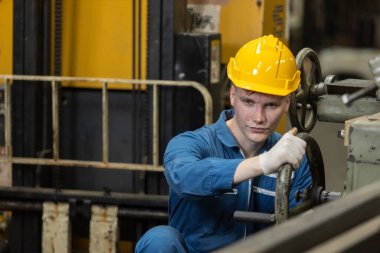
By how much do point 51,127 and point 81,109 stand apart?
0.68 feet

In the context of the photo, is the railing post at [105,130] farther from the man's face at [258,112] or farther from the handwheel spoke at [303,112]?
the man's face at [258,112]

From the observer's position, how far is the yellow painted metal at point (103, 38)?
590 centimetres

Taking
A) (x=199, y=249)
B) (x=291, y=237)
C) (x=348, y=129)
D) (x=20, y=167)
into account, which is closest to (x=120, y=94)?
(x=20, y=167)

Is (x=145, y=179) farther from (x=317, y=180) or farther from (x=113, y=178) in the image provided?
(x=317, y=180)

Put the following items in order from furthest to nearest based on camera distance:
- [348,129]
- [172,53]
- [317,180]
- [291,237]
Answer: [172,53], [317,180], [348,129], [291,237]

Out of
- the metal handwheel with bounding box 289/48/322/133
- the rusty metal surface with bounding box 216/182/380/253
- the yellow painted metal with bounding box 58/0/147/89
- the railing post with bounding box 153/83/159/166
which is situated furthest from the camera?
the yellow painted metal with bounding box 58/0/147/89

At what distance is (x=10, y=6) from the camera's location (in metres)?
5.98

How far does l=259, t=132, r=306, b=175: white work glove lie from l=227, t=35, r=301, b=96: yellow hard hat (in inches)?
19.2

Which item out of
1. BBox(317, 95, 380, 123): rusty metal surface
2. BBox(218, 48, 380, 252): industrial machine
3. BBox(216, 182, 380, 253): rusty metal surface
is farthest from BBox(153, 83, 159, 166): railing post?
BBox(216, 182, 380, 253): rusty metal surface

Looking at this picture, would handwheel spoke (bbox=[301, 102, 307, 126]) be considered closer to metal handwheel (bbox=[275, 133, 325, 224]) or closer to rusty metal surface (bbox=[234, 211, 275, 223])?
metal handwheel (bbox=[275, 133, 325, 224])

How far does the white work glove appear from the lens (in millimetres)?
3363

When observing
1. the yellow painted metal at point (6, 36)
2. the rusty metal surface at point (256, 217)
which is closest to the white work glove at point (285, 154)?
the rusty metal surface at point (256, 217)

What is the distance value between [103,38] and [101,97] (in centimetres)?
35

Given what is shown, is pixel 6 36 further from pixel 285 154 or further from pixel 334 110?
pixel 285 154
